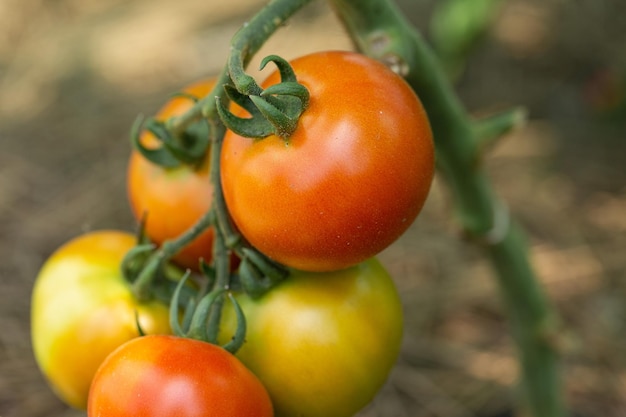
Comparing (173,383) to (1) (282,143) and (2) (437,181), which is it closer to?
(1) (282,143)

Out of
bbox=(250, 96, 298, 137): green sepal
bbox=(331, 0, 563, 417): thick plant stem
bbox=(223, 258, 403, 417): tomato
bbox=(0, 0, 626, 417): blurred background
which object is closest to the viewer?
bbox=(250, 96, 298, 137): green sepal

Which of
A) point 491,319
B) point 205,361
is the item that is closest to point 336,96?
point 205,361

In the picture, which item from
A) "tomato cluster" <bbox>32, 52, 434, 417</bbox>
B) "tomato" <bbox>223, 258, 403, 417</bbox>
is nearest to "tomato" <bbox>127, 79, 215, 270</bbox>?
"tomato cluster" <bbox>32, 52, 434, 417</bbox>

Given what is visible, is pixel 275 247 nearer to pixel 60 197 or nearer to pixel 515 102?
pixel 60 197

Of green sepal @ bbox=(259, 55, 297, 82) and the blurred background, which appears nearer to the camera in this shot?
green sepal @ bbox=(259, 55, 297, 82)

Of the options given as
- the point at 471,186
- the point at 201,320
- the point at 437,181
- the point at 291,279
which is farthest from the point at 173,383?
the point at 437,181

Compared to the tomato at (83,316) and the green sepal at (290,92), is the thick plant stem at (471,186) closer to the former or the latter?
the green sepal at (290,92)

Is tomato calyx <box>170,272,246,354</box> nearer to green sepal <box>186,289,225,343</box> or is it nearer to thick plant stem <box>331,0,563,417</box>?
green sepal <box>186,289,225,343</box>
